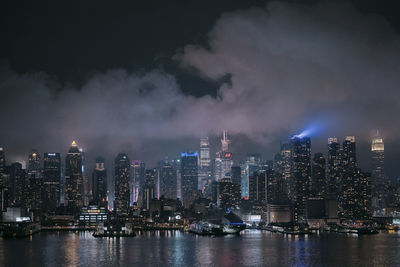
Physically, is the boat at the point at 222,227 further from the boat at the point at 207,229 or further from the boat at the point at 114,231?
the boat at the point at 114,231

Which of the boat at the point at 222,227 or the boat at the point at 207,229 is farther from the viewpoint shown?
the boat at the point at 222,227

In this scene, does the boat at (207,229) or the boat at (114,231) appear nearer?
the boat at (114,231)

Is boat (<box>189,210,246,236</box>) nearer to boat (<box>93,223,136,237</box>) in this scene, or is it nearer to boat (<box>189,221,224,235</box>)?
boat (<box>189,221,224,235</box>)

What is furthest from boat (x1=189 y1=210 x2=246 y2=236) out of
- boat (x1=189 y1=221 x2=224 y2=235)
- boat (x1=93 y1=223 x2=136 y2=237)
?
boat (x1=93 y1=223 x2=136 y2=237)

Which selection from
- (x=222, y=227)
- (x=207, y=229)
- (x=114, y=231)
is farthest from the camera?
(x=222, y=227)

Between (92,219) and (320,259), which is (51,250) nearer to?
(320,259)

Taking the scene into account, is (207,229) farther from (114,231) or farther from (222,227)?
(114,231)

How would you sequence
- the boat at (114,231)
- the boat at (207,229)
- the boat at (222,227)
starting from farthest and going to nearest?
the boat at (222,227), the boat at (207,229), the boat at (114,231)

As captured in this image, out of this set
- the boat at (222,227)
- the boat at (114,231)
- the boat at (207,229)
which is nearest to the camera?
the boat at (114,231)

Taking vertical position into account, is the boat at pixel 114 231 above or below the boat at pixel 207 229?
above

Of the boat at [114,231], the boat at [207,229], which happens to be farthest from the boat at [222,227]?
the boat at [114,231]

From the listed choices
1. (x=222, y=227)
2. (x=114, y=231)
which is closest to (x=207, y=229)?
(x=222, y=227)
